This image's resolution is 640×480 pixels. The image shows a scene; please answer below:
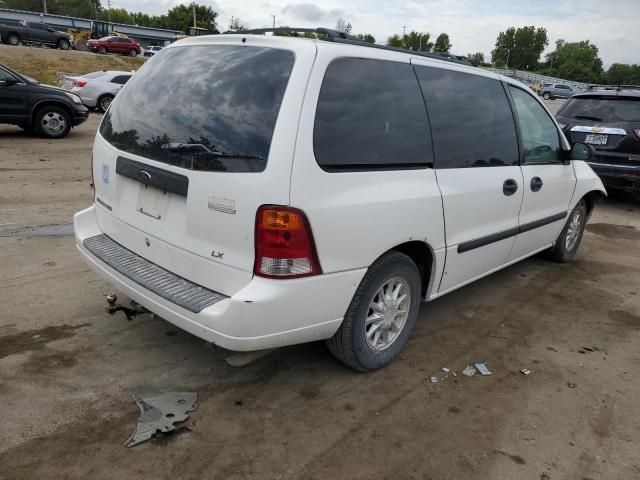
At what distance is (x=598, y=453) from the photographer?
102 inches

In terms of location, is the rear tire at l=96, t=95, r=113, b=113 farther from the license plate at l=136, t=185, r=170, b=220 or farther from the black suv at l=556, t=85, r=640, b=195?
the license plate at l=136, t=185, r=170, b=220

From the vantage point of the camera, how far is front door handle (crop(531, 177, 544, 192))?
4156 mm

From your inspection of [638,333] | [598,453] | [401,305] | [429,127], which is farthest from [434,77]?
[638,333]

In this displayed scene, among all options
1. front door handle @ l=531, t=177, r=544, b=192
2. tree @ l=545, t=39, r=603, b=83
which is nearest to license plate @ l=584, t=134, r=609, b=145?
front door handle @ l=531, t=177, r=544, b=192

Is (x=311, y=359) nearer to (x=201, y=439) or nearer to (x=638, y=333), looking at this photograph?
(x=201, y=439)

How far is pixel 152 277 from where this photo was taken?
281 cm

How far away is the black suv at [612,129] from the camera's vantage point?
25.0ft

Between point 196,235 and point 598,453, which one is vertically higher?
point 196,235

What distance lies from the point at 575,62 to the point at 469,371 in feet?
457

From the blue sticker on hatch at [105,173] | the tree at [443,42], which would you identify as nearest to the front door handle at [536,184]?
the blue sticker on hatch at [105,173]

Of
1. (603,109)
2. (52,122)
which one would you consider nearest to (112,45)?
(52,122)

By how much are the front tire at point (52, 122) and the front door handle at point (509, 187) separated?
10602 mm

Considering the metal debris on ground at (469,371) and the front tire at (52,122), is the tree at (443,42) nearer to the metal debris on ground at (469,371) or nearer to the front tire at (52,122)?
the front tire at (52,122)

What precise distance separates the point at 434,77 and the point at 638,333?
8.40 feet
